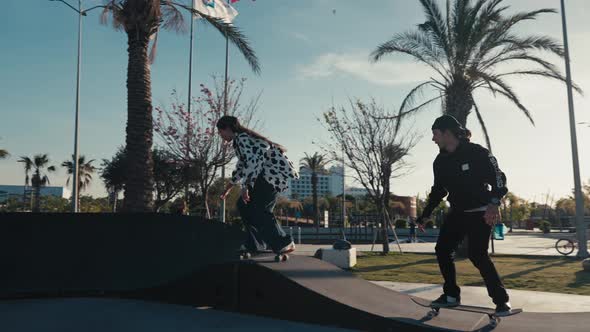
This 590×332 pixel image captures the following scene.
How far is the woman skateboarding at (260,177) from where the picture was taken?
536cm

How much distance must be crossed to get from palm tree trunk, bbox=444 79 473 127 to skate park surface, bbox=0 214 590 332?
11344 mm

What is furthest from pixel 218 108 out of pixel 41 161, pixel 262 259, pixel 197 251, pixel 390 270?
pixel 41 161

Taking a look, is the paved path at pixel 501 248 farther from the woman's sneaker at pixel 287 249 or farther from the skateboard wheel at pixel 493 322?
the skateboard wheel at pixel 493 322

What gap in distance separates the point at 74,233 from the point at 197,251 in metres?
1.97

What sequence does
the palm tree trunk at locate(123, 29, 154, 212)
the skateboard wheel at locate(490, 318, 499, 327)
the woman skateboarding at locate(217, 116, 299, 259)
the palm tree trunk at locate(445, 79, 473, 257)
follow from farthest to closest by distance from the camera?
the palm tree trunk at locate(445, 79, 473, 257)
the palm tree trunk at locate(123, 29, 154, 212)
the woman skateboarding at locate(217, 116, 299, 259)
the skateboard wheel at locate(490, 318, 499, 327)

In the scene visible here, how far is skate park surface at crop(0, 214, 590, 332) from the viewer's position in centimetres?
439

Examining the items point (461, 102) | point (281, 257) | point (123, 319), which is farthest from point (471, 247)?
point (461, 102)

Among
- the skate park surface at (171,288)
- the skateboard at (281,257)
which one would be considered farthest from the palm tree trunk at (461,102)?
the skateboard at (281,257)

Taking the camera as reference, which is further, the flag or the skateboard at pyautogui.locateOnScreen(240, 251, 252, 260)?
the flag

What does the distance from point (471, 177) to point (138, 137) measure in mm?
9310

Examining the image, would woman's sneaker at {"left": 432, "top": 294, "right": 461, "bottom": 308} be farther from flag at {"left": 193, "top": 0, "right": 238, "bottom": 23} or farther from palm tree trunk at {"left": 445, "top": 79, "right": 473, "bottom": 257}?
flag at {"left": 193, "top": 0, "right": 238, "bottom": 23}

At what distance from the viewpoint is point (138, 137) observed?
11633 mm

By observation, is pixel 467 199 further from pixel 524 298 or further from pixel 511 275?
pixel 511 275

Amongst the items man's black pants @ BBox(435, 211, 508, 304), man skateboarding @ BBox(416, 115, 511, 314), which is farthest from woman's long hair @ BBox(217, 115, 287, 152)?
man's black pants @ BBox(435, 211, 508, 304)
